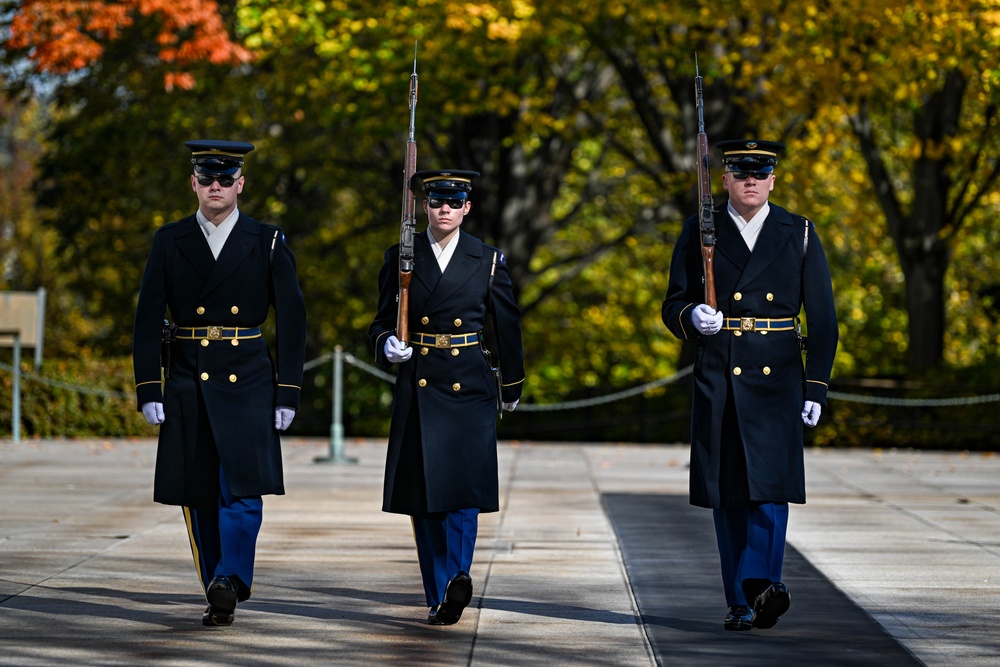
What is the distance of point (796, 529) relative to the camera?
11.8m

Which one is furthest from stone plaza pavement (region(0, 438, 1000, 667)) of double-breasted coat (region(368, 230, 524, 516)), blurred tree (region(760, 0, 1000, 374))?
blurred tree (region(760, 0, 1000, 374))

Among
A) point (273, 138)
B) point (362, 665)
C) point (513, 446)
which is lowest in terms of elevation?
point (513, 446)

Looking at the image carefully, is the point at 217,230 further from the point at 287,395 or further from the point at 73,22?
the point at 73,22

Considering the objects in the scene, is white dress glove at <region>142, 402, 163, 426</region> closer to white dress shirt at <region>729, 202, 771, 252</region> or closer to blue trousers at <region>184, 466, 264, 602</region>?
blue trousers at <region>184, 466, 264, 602</region>

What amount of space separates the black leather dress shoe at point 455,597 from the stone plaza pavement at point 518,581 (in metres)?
0.09

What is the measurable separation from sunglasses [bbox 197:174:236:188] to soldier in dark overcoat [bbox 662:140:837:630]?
6.62 feet

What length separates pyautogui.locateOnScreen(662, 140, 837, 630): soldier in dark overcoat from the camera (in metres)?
7.40

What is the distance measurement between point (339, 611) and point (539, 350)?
24291 millimetres

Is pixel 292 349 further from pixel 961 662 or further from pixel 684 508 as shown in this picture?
pixel 684 508

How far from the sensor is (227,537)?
7387mm

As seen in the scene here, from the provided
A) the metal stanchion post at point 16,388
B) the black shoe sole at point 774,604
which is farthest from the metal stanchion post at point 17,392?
Answer: the black shoe sole at point 774,604

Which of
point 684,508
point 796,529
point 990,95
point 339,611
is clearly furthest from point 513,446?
point 339,611

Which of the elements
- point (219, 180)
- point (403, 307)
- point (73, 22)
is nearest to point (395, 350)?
point (403, 307)

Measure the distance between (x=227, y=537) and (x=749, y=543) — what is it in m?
2.24
